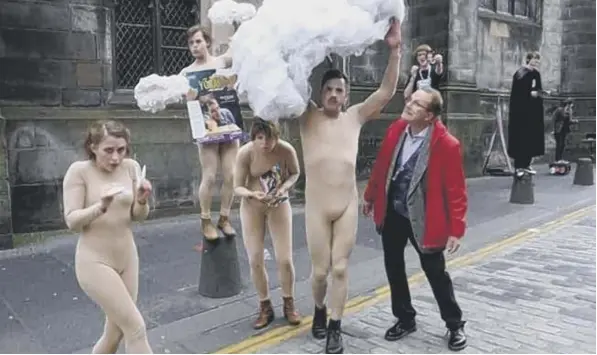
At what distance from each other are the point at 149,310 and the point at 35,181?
11.6 ft

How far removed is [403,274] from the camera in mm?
4398

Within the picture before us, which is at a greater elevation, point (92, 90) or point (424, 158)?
point (92, 90)

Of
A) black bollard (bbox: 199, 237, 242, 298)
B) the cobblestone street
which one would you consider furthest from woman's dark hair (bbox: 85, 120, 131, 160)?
black bollard (bbox: 199, 237, 242, 298)

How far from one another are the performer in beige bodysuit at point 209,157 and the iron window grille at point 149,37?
364 centimetres

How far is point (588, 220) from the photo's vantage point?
8.65m

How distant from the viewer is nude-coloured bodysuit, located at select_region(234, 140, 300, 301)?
14.3 ft

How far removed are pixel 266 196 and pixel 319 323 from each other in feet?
3.41

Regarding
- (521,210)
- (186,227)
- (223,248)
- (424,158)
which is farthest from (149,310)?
(521,210)

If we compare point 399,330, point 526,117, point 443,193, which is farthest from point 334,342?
point 526,117

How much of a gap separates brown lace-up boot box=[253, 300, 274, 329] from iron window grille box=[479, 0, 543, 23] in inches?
449

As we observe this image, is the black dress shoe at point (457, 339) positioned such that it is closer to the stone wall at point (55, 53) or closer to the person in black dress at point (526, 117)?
the stone wall at point (55, 53)

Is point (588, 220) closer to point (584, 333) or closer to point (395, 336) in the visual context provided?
point (584, 333)

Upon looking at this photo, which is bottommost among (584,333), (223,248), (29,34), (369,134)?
(584,333)

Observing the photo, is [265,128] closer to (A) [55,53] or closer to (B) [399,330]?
(B) [399,330]
